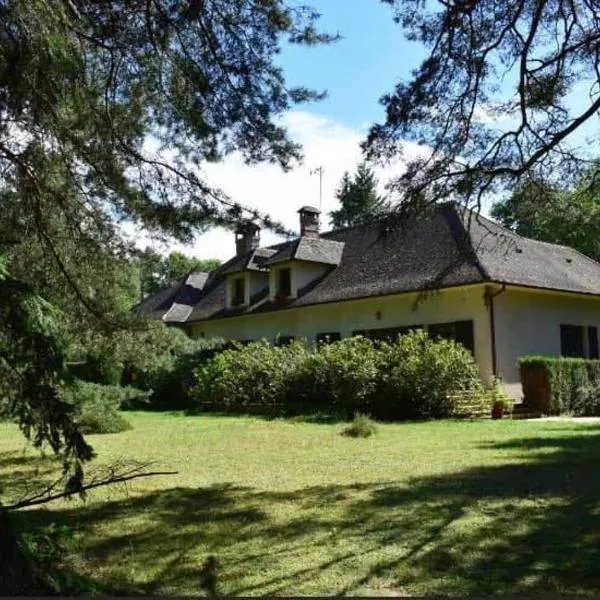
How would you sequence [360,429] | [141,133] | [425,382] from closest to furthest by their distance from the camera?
[141,133], [360,429], [425,382]

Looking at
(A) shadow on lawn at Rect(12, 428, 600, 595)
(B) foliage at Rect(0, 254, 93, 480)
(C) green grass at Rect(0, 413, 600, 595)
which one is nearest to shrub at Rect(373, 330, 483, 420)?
(C) green grass at Rect(0, 413, 600, 595)

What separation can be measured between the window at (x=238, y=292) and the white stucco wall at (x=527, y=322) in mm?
11705

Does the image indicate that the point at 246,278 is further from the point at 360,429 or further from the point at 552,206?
the point at 552,206

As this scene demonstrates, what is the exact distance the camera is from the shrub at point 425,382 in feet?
55.5

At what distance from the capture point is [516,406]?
18453 mm

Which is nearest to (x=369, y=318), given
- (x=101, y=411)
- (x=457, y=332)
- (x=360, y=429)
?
(x=457, y=332)

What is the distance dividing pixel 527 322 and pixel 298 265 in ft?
28.0

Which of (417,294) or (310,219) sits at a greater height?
(310,219)

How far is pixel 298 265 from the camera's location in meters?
25.4

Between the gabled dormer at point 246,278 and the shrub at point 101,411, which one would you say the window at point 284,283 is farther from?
the shrub at point 101,411

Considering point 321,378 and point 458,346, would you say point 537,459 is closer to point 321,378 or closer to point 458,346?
point 458,346

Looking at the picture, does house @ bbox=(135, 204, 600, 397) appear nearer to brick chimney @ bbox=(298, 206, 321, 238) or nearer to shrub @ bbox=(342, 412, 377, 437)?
brick chimney @ bbox=(298, 206, 321, 238)

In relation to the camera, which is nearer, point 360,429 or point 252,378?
point 360,429

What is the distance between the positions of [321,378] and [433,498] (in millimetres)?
11852
